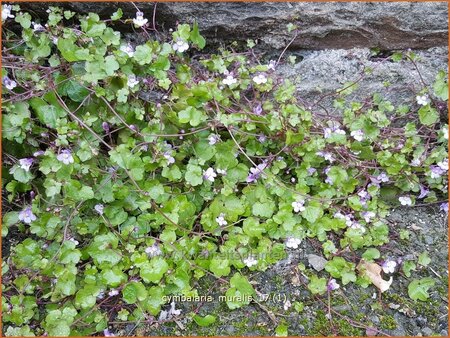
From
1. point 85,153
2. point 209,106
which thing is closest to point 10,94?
point 85,153

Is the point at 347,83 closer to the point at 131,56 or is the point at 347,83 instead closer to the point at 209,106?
the point at 209,106

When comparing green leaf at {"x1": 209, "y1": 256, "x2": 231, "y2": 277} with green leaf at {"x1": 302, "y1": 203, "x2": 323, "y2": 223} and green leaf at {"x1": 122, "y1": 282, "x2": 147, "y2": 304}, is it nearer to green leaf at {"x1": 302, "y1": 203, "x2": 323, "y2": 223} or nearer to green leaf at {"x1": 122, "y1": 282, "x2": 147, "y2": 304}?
green leaf at {"x1": 122, "y1": 282, "x2": 147, "y2": 304}

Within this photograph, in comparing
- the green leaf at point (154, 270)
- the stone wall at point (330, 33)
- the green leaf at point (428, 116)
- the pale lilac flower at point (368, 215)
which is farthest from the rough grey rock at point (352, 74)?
the green leaf at point (154, 270)

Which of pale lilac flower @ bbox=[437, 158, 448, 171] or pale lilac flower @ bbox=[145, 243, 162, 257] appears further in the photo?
pale lilac flower @ bbox=[437, 158, 448, 171]

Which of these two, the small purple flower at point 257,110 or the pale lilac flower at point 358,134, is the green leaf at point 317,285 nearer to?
the pale lilac flower at point 358,134

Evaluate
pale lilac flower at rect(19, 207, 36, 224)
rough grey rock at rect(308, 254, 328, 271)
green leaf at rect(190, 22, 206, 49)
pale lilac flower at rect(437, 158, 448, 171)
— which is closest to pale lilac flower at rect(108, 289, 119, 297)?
pale lilac flower at rect(19, 207, 36, 224)

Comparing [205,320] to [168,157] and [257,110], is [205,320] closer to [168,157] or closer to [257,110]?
[168,157]
